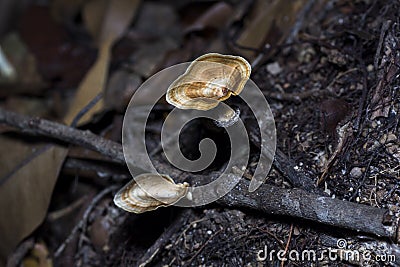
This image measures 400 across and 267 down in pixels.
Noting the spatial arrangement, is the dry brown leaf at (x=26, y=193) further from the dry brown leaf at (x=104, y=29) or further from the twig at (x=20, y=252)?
the dry brown leaf at (x=104, y=29)

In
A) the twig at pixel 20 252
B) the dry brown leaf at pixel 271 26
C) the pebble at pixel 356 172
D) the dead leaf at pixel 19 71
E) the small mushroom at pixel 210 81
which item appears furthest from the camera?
the dead leaf at pixel 19 71

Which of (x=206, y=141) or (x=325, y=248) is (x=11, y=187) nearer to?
(x=206, y=141)

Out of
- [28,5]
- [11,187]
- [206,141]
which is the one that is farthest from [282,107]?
[28,5]

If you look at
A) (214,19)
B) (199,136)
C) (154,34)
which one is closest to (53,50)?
(154,34)

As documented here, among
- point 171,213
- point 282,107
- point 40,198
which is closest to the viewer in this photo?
point 171,213

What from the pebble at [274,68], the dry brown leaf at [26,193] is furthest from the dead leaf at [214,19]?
the dry brown leaf at [26,193]
